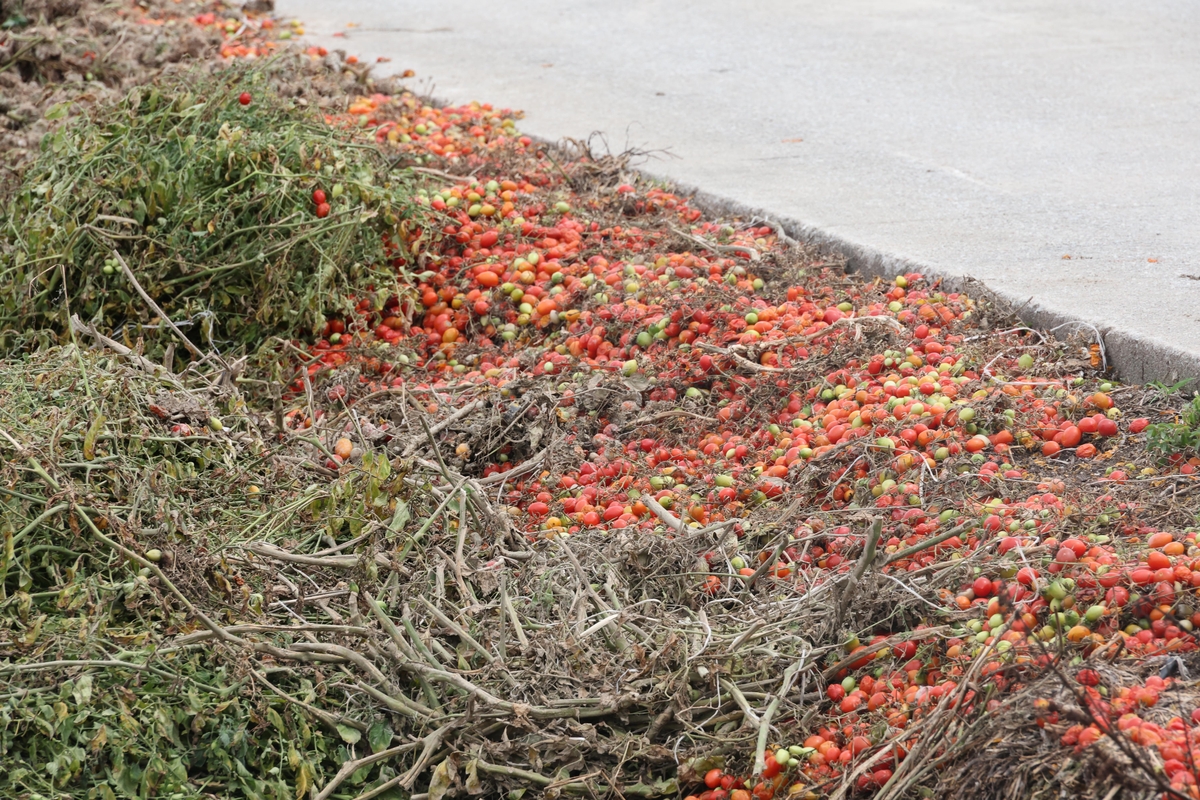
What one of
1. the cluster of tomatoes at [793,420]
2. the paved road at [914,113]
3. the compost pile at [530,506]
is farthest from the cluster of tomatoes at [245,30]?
the compost pile at [530,506]

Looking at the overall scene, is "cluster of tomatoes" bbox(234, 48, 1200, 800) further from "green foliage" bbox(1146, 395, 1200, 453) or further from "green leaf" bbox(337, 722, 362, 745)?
"green leaf" bbox(337, 722, 362, 745)

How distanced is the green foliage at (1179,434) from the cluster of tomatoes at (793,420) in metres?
0.11

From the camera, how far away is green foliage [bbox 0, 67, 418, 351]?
4.50m

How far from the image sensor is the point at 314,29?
8.59 meters

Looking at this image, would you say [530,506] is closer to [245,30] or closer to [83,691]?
[83,691]

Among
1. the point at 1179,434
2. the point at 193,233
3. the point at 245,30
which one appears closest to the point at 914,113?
the point at 1179,434

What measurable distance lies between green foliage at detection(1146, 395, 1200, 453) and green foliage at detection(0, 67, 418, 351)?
2.81 metres

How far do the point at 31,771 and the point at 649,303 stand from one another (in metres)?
2.57

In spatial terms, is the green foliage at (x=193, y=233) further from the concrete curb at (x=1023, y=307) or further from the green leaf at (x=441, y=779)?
the green leaf at (x=441, y=779)

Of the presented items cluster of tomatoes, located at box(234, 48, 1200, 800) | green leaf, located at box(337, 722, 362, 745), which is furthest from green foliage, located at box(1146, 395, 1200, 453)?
green leaf, located at box(337, 722, 362, 745)

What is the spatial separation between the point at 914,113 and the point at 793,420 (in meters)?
3.23

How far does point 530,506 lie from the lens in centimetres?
359

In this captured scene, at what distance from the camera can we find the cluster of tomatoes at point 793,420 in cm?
256

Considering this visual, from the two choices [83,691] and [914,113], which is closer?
[83,691]
